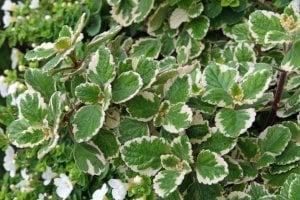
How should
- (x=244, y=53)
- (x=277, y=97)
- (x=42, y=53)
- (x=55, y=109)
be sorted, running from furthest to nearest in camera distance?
(x=244, y=53), (x=277, y=97), (x=42, y=53), (x=55, y=109)

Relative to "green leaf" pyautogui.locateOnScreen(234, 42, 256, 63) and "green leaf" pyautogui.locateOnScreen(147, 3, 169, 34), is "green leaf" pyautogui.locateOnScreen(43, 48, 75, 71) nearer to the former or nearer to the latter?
"green leaf" pyautogui.locateOnScreen(234, 42, 256, 63)

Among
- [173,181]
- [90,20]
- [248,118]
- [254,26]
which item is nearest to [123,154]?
[173,181]

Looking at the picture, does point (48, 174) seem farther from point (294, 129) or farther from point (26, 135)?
point (294, 129)

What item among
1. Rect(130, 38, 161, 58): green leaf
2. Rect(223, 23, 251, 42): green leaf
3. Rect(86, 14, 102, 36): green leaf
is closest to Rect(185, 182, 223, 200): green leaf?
Rect(223, 23, 251, 42): green leaf

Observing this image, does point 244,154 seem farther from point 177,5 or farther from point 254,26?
point 177,5

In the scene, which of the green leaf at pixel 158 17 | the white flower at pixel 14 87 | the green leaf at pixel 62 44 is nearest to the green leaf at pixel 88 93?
the green leaf at pixel 62 44

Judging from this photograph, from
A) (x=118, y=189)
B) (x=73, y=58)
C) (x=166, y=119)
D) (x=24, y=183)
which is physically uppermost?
(x=73, y=58)

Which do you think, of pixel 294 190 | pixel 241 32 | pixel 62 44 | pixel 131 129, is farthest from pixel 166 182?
pixel 241 32
